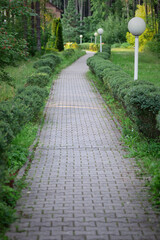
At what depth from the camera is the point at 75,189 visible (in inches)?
212

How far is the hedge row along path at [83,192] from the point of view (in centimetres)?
414

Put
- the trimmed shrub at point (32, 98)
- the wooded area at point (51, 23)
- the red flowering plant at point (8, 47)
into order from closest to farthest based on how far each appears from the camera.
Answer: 1. the red flowering plant at point (8, 47)
2. the wooded area at point (51, 23)
3. the trimmed shrub at point (32, 98)

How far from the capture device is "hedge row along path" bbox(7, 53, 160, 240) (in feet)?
13.6

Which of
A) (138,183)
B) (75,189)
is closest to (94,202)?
(75,189)

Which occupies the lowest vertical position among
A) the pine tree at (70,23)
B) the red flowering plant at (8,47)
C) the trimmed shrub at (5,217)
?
the trimmed shrub at (5,217)

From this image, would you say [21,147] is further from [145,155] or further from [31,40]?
[31,40]

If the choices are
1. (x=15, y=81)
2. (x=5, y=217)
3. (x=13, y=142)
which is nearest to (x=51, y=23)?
(x=15, y=81)

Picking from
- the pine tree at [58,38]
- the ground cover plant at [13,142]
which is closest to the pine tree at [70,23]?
the pine tree at [58,38]

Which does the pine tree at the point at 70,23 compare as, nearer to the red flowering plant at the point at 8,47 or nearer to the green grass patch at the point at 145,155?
the green grass patch at the point at 145,155

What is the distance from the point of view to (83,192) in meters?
5.29

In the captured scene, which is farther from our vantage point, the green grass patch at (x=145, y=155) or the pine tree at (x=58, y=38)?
the pine tree at (x=58, y=38)

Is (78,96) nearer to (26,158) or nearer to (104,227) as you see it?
(26,158)

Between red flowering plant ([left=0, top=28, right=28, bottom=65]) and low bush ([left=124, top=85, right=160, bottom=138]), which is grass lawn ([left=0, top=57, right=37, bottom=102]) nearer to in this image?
red flowering plant ([left=0, top=28, right=28, bottom=65])

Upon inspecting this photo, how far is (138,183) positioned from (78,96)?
9.11 m
